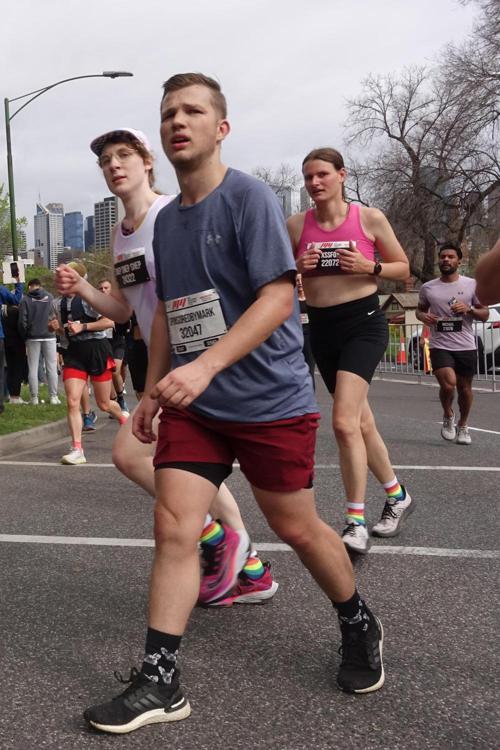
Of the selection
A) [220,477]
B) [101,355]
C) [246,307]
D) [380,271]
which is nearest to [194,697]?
[220,477]

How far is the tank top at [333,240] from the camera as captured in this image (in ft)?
16.2

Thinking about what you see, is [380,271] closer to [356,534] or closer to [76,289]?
[356,534]

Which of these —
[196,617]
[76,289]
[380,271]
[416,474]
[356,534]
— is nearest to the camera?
[196,617]

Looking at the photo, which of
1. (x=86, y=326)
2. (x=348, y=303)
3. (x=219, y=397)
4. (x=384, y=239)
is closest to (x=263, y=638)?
(x=219, y=397)

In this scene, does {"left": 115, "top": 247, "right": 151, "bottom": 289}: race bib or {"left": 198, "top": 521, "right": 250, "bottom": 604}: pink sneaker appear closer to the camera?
{"left": 198, "top": 521, "right": 250, "bottom": 604}: pink sneaker

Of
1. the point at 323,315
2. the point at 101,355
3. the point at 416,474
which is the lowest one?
the point at 416,474

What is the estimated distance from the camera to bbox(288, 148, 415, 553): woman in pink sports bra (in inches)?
187

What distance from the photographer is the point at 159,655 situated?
8.73 feet

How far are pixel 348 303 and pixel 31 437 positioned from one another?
5.59 metres

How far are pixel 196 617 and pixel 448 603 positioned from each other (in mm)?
1021

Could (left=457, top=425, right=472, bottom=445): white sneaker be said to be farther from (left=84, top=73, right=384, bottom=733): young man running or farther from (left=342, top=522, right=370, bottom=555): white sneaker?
(left=84, top=73, right=384, bottom=733): young man running

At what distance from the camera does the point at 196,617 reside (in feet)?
12.1

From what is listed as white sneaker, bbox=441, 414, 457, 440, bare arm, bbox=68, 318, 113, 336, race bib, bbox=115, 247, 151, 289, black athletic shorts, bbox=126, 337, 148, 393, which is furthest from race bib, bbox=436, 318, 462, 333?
race bib, bbox=115, 247, 151, 289

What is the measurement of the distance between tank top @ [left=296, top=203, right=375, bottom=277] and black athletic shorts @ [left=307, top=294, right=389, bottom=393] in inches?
8.3
